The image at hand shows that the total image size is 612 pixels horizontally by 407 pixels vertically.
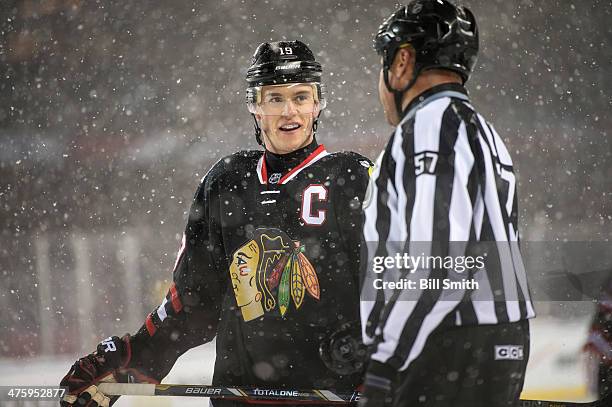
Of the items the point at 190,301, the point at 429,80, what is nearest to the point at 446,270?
the point at 429,80

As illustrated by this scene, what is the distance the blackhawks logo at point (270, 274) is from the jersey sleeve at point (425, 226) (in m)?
0.69

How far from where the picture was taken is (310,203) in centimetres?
201

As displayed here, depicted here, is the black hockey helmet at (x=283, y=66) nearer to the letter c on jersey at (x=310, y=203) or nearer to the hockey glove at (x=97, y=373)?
the letter c on jersey at (x=310, y=203)

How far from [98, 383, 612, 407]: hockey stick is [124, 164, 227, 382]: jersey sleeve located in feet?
0.29

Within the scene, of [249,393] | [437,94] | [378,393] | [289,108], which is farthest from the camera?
[289,108]

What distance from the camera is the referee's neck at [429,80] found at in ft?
4.66

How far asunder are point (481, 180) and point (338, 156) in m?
0.78

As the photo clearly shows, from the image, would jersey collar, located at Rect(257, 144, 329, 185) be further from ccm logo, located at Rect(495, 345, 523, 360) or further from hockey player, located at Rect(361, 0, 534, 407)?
ccm logo, located at Rect(495, 345, 523, 360)

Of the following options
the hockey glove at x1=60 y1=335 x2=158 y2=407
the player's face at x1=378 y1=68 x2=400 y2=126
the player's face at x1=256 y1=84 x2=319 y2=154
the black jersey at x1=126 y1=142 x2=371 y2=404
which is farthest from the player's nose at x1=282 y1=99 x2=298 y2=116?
the hockey glove at x1=60 y1=335 x2=158 y2=407

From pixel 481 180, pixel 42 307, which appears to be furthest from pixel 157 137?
pixel 481 180

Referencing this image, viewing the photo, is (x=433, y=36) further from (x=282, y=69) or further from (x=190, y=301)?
(x=190, y=301)

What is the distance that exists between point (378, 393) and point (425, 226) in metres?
0.27

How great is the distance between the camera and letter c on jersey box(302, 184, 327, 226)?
1989 mm

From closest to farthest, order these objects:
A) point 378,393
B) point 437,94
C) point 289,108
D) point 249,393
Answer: point 378,393 < point 437,94 < point 249,393 < point 289,108
